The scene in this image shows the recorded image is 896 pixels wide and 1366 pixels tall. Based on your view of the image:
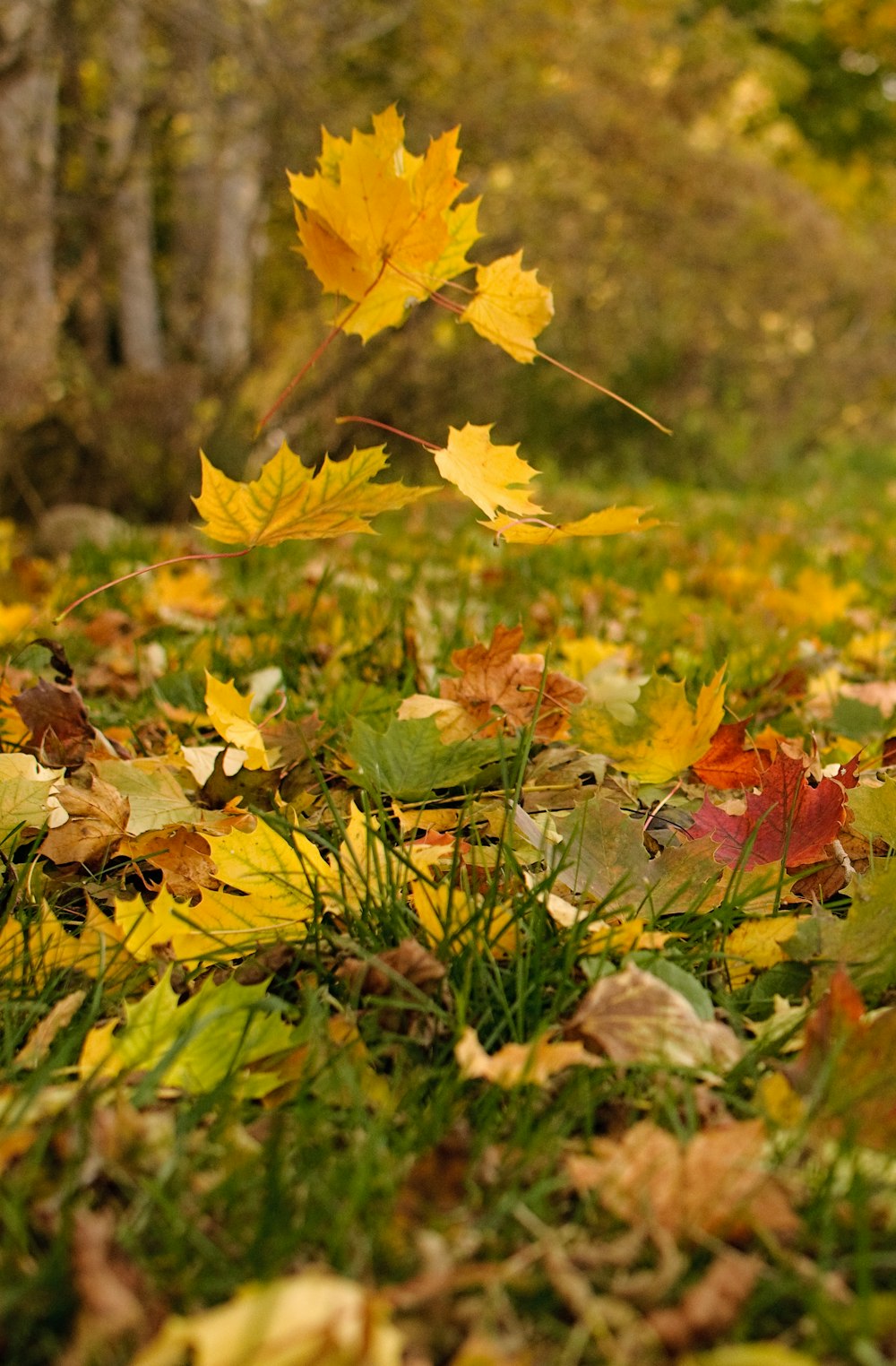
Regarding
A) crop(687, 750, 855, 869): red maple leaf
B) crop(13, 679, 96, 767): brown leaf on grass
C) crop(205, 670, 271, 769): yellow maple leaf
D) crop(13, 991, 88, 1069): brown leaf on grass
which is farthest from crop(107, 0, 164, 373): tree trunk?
crop(13, 991, 88, 1069): brown leaf on grass

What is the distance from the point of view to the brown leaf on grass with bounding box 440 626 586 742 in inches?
62.4

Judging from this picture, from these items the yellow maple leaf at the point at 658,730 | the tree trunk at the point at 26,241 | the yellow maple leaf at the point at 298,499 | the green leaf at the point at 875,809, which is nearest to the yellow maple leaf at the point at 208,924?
the yellow maple leaf at the point at 298,499

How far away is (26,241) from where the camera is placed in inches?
197

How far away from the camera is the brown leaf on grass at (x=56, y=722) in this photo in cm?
152

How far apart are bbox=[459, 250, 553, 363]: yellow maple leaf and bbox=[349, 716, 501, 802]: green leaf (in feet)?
1.45

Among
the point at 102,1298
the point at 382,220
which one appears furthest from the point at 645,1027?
the point at 382,220

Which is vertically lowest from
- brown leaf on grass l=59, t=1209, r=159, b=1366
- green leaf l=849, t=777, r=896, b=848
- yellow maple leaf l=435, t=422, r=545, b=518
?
brown leaf on grass l=59, t=1209, r=159, b=1366

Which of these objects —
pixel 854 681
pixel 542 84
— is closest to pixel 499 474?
pixel 854 681

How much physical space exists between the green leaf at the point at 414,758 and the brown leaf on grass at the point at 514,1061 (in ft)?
1.66

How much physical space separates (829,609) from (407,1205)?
2378mm

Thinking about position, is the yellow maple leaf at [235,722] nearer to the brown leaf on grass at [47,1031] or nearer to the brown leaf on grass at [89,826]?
the brown leaf on grass at [89,826]

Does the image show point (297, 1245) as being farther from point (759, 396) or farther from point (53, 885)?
point (759, 396)

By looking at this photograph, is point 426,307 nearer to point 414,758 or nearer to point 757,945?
point 414,758

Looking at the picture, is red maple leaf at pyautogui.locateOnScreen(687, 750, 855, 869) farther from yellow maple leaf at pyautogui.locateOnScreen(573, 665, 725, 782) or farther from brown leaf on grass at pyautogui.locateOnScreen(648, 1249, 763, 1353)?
brown leaf on grass at pyautogui.locateOnScreen(648, 1249, 763, 1353)
